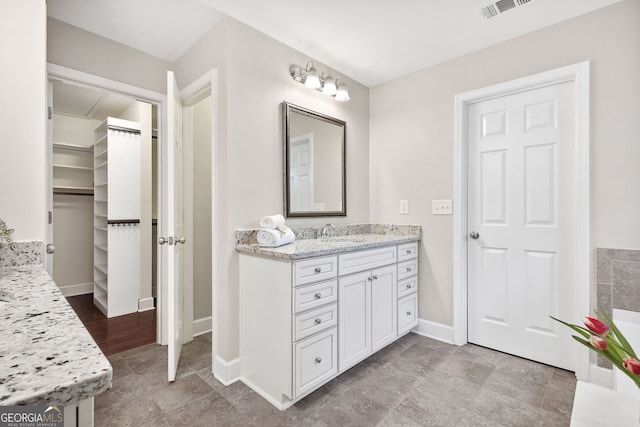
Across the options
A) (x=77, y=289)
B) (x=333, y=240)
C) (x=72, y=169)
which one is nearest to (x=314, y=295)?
(x=333, y=240)

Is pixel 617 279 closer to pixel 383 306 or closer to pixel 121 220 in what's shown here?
pixel 383 306

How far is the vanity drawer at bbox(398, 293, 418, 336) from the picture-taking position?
2451mm

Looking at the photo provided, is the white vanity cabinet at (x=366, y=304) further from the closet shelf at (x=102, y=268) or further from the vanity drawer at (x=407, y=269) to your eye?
the closet shelf at (x=102, y=268)

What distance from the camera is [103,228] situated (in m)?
3.55

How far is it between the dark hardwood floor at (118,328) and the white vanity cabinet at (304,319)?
1.22 meters

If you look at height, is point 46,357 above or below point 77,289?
above

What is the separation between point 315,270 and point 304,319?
0.28 meters

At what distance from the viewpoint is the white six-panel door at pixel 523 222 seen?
211cm

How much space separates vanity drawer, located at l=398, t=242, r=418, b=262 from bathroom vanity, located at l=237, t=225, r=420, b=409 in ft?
0.74

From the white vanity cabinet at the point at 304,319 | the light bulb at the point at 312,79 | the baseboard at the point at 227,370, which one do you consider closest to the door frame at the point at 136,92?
the baseboard at the point at 227,370

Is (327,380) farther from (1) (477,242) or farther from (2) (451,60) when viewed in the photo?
(2) (451,60)

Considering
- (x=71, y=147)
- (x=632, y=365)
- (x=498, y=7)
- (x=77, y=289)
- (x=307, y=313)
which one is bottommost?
(x=77, y=289)

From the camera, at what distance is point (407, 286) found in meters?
2.57

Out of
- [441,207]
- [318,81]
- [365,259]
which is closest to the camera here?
[365,259]
